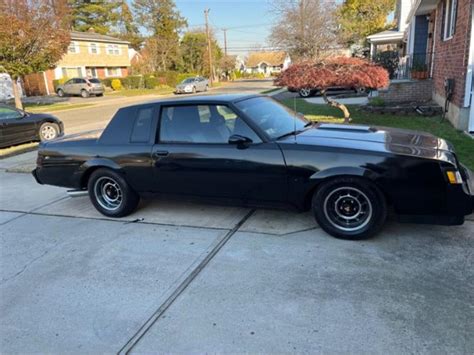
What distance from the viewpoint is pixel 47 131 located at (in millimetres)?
11414

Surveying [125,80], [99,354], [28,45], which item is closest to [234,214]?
[99,354]

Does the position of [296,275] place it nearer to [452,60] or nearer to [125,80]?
[452,60]

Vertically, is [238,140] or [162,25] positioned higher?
[162,25]


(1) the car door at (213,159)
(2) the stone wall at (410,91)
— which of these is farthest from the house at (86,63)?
(1) the car door at (213,159)

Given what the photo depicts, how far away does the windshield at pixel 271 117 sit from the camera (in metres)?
4.28

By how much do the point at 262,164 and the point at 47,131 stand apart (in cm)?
943

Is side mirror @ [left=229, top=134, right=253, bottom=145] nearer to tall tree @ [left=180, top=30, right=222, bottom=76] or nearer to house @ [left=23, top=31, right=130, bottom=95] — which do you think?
house @ [left=23, top=31, right=130, bottom=95]

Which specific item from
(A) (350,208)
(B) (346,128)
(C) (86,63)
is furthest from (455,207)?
(C) (86,63)

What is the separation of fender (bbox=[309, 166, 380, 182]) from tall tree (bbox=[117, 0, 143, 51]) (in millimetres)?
59461

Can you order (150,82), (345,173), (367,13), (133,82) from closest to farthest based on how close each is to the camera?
(345,173)
(367,13)
(133,82)
(150,82)

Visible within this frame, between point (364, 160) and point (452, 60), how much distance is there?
796 centimetres

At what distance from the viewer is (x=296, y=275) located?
11.0ft

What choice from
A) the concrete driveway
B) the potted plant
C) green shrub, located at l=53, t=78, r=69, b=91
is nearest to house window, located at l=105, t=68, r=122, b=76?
green shrub, located at l=53, t=78, r=69, b=91

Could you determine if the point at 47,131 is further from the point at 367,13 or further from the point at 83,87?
the point at 367,13
